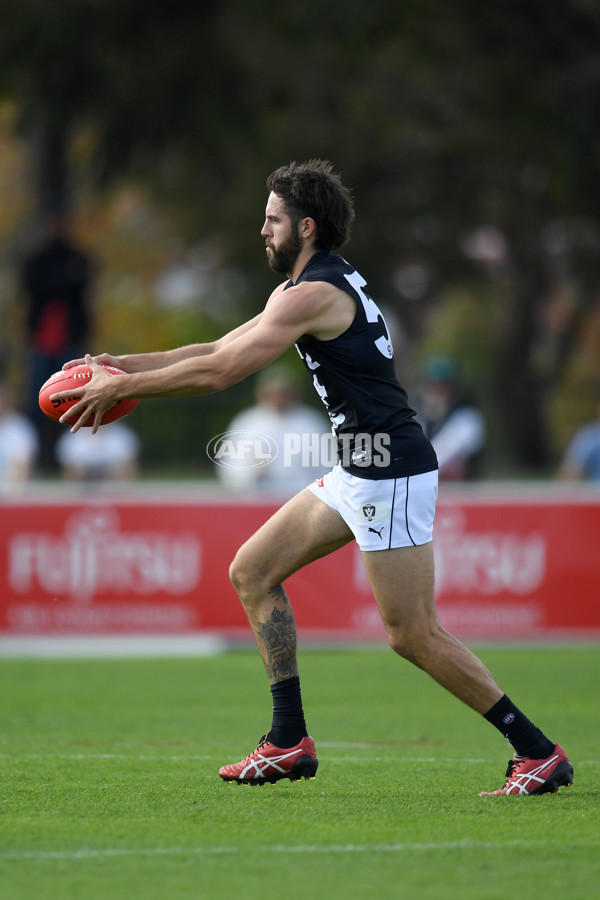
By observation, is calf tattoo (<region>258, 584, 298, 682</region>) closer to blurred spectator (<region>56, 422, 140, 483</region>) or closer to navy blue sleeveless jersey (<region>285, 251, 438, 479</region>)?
navy blue sleeveless jersey (<region>285, 251, 438, 479</region>)

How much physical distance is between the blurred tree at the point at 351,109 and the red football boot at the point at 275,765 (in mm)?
10737

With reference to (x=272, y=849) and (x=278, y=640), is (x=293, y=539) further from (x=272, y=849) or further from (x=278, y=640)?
(x=272, y=849)

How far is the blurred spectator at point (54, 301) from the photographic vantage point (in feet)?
56.9

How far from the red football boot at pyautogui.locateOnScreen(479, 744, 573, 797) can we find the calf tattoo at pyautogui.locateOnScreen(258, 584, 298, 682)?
1.01 metres

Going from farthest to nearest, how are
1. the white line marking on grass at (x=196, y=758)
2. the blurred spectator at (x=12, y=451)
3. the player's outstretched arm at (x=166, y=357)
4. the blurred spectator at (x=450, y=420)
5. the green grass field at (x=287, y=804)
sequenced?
the blurred spectator at (x=12, y=451) < the blurred spectator at (x=450, y=420) < the white line marking on grass at (x=196, y=758) < the player's outstretched arm at (x=166, y=357) < the green grass field at (x=287, y=804)

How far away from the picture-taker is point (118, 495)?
1288 centimetres

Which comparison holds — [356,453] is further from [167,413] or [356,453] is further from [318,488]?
[167,413]

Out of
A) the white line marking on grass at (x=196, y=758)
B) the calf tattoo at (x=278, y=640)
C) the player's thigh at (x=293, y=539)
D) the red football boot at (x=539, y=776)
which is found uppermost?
the player's thigh at (x=293, y=539)

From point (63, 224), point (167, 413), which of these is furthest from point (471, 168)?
point (167, 413)

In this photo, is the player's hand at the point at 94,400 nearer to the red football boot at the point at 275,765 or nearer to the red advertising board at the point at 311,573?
the red football boot at the point at 275,765

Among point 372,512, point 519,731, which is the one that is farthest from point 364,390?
point 519,731

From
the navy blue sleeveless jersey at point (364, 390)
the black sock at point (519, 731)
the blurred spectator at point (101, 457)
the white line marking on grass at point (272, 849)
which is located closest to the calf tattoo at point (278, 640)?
the navy blue sleeveless jersey at point (364, 390)

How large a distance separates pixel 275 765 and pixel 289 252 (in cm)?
221

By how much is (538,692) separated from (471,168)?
38.4 feet
